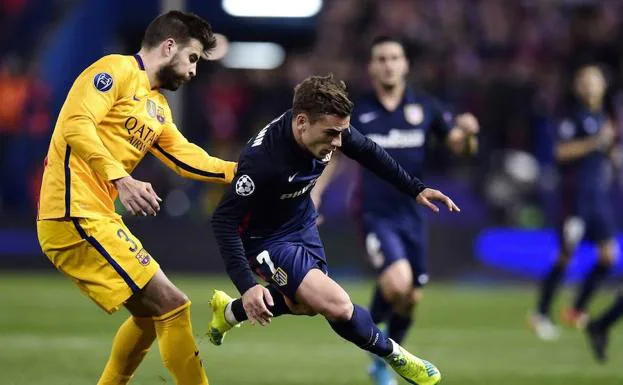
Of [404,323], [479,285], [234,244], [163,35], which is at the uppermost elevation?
[163,35]

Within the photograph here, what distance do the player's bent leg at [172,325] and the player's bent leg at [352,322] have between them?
667 mm

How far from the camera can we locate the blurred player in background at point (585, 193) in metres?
12.6

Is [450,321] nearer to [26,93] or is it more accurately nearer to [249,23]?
[26,93]

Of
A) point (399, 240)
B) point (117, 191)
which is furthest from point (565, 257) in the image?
point (117, 191)

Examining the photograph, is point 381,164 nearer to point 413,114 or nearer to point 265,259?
point 265,259

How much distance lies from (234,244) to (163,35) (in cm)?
122

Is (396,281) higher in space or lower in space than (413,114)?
lower

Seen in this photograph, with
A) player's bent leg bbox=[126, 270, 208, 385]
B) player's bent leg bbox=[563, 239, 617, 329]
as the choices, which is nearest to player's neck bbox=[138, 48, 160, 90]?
player's bent leg bbox=[126, 270, 208, 385]

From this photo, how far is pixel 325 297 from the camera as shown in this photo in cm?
677

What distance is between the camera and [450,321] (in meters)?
13.4

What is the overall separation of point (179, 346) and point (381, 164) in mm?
1565

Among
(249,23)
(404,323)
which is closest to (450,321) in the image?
(404,323)

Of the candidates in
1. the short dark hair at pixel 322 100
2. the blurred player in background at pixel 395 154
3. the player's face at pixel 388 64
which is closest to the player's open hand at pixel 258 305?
the short dark hair at pixel 322 100

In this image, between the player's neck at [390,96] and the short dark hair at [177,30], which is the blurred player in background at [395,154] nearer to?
the player's neck at [390,96]
